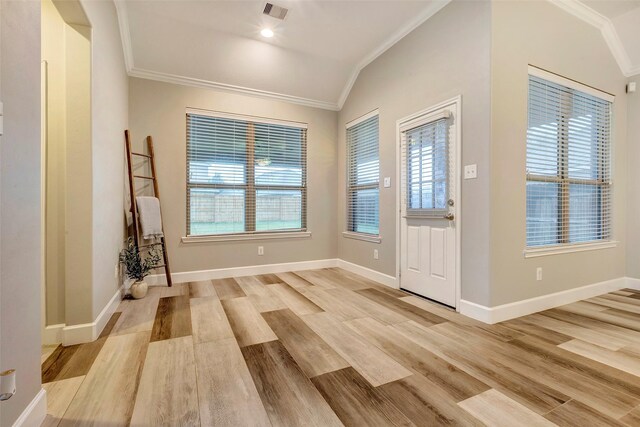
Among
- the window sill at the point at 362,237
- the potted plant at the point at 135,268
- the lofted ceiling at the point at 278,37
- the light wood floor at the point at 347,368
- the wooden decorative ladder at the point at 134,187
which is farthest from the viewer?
the window sill at the point at 362,237

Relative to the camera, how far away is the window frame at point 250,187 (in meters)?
3.74

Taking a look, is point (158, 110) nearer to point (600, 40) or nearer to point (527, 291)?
point (527, 291)

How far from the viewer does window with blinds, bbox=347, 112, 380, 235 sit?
385cm

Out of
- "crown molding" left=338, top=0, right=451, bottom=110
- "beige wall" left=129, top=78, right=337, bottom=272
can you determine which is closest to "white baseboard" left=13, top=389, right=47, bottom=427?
"beige wall" left=129, top=78, right=337, bottom=272

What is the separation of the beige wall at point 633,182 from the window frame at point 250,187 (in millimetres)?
3964

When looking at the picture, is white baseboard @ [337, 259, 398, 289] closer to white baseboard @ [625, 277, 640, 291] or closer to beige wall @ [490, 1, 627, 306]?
beige wall @ [490, 1, 627, 306]

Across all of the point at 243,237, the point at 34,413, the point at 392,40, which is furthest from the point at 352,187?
the point at 34,413

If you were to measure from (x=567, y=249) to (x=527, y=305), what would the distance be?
824mm

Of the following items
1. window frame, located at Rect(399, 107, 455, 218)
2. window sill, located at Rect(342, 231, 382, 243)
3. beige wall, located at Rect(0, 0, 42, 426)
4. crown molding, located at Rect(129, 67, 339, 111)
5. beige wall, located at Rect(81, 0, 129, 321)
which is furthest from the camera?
window sill, located at Rect(342, 231, 382, 243)

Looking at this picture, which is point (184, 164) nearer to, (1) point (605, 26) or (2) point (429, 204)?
(2) point (429, 204)

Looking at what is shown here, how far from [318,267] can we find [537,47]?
3.57m

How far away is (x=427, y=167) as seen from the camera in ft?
9.80

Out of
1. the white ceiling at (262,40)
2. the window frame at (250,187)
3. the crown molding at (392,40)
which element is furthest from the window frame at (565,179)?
the window frame at (250,187)

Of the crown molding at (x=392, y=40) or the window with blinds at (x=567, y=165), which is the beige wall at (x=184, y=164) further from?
the window with blinds at (x=567, y=165)
